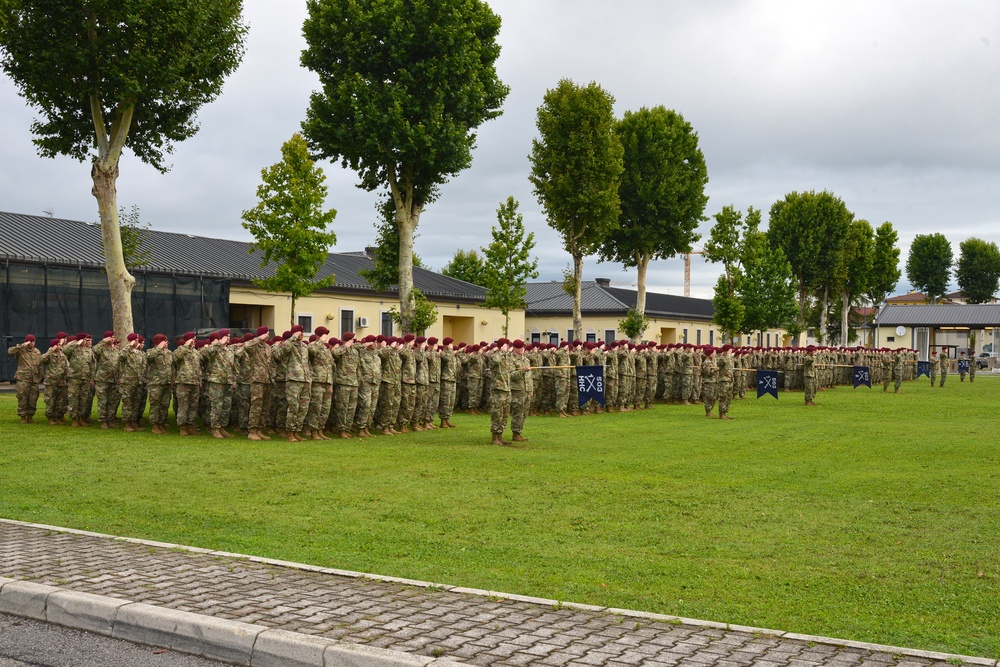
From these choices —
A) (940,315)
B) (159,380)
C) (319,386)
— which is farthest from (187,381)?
(940,315)

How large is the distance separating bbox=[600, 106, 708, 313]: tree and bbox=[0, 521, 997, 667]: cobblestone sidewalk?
45694mm

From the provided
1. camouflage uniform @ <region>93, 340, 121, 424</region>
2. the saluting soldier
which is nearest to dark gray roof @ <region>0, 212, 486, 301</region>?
the saluting soldier

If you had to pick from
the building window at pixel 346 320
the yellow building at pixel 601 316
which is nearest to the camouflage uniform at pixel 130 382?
the building window at pixel 346 320

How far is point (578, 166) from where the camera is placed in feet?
145

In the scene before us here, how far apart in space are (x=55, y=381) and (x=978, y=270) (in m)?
122

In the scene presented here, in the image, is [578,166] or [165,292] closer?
[165,292]

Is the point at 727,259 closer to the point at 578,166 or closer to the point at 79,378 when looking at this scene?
the point at 578,166

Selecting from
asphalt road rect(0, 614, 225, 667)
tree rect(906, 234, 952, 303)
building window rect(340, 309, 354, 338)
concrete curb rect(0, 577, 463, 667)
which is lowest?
asphalt road rect(0, 614, 225, 667)

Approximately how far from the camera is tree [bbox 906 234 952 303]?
11506 cm

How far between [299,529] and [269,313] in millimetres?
35030

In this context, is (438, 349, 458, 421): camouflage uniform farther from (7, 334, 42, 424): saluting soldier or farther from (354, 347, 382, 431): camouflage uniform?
(7, 334, 42, 424): saluting soldier

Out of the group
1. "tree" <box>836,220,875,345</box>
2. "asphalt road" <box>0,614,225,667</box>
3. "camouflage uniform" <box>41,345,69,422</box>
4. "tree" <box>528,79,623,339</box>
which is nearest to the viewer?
"asphalt road" <box>0,614,225,667</box>

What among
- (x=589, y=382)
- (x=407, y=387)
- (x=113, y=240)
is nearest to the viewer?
(x=407, y=387)

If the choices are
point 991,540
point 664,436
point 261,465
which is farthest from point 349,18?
point 991,540
